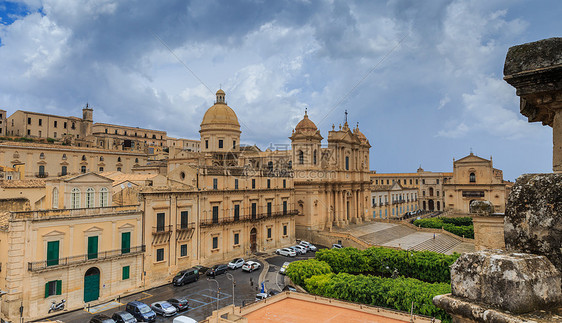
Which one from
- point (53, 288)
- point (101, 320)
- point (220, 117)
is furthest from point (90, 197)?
point (220, 117)

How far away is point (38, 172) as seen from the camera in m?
47.4

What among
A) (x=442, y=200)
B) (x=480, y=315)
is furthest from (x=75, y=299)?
(x=442, y=200)

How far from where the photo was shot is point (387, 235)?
46531mm

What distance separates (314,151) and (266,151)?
1826 centimetres

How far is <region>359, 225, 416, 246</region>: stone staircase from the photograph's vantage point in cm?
4364

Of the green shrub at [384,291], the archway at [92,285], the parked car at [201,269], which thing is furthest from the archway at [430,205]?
the archway at [92,285]

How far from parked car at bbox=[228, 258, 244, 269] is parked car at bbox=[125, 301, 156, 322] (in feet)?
37.7

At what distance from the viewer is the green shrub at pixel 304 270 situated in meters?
26.2

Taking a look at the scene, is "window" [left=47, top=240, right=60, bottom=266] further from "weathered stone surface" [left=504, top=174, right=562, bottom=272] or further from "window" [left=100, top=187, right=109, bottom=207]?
"weathered stone surface" [left=504, top=174, right=562, bottom=272]

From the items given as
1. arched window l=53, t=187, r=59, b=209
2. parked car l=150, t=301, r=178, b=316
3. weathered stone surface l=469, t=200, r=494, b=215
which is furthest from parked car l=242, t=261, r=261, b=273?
weathered stone surface l=469, t=200, r=494, b=215

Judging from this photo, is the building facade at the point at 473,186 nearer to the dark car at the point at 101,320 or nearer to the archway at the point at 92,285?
the archway at the point at 92,285

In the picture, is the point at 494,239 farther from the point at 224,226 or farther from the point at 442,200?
the point at 442,200

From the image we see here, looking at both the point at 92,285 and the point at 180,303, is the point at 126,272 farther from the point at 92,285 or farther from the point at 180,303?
the point at 180,303

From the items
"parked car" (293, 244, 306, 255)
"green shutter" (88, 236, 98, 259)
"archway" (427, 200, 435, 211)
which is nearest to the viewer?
"green shutter" (88, 236, 98, 259)
